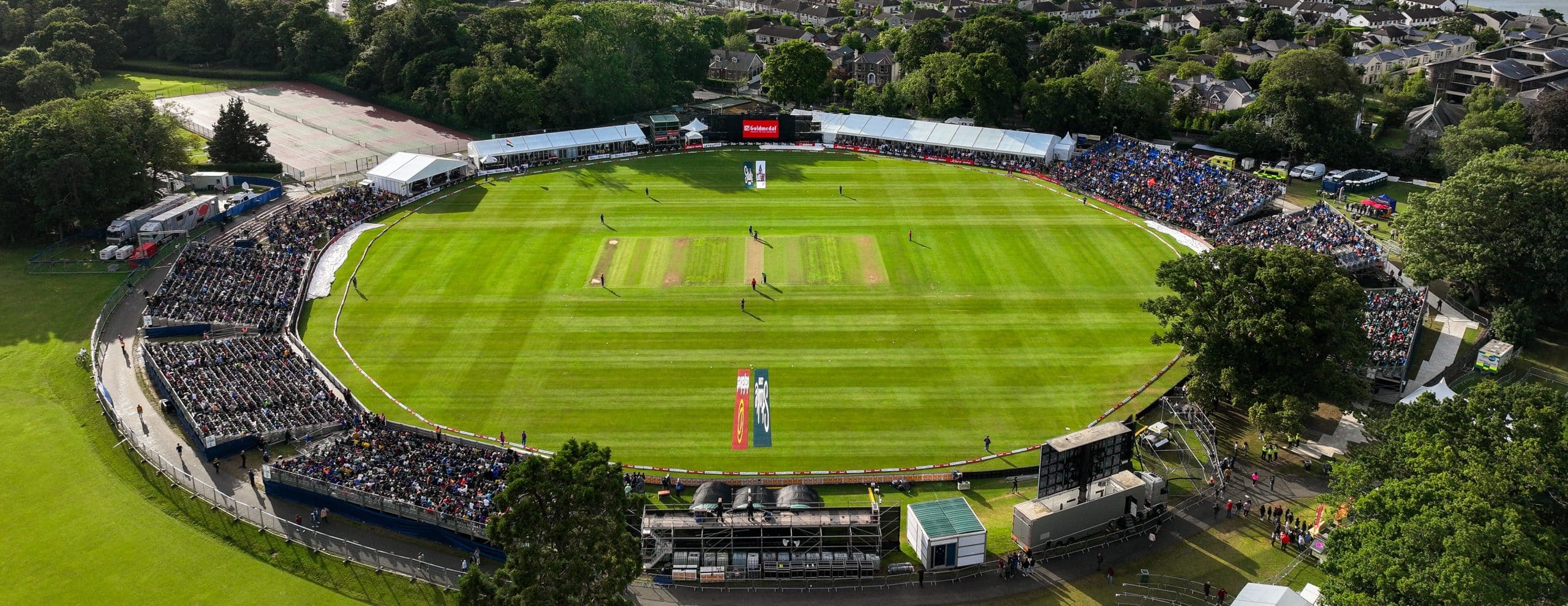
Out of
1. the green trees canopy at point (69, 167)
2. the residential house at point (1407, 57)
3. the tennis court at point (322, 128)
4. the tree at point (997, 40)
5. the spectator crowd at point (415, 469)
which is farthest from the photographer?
the residential house at point (1407, 57)

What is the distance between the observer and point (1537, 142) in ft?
302

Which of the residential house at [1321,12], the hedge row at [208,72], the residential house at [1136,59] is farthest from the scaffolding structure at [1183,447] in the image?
the residential house at [1321,12]

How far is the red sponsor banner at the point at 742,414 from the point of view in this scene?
158 feet

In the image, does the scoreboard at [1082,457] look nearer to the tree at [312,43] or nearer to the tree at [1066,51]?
the tree at [1066,51]

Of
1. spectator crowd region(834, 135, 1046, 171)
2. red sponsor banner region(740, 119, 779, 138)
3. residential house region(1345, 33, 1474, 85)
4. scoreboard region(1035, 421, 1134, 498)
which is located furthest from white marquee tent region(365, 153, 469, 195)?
residential house region(1345, 33, 1474, 85)

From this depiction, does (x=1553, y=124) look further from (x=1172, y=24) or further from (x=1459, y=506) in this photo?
(x=1172, y=24)

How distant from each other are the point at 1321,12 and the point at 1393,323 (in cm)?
14182

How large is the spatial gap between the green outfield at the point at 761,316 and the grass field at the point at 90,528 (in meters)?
11.2

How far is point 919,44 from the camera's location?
381 feet

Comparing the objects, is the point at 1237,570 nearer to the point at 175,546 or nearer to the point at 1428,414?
the point at 1428,414

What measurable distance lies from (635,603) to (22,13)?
123 m

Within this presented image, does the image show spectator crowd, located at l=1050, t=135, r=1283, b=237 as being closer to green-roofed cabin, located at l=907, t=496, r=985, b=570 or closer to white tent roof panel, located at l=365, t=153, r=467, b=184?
green-roofed cabin, located at l=907, t=496, r=985, b=570

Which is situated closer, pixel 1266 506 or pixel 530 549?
pixel 530 549

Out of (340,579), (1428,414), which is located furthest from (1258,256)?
(340,579)
